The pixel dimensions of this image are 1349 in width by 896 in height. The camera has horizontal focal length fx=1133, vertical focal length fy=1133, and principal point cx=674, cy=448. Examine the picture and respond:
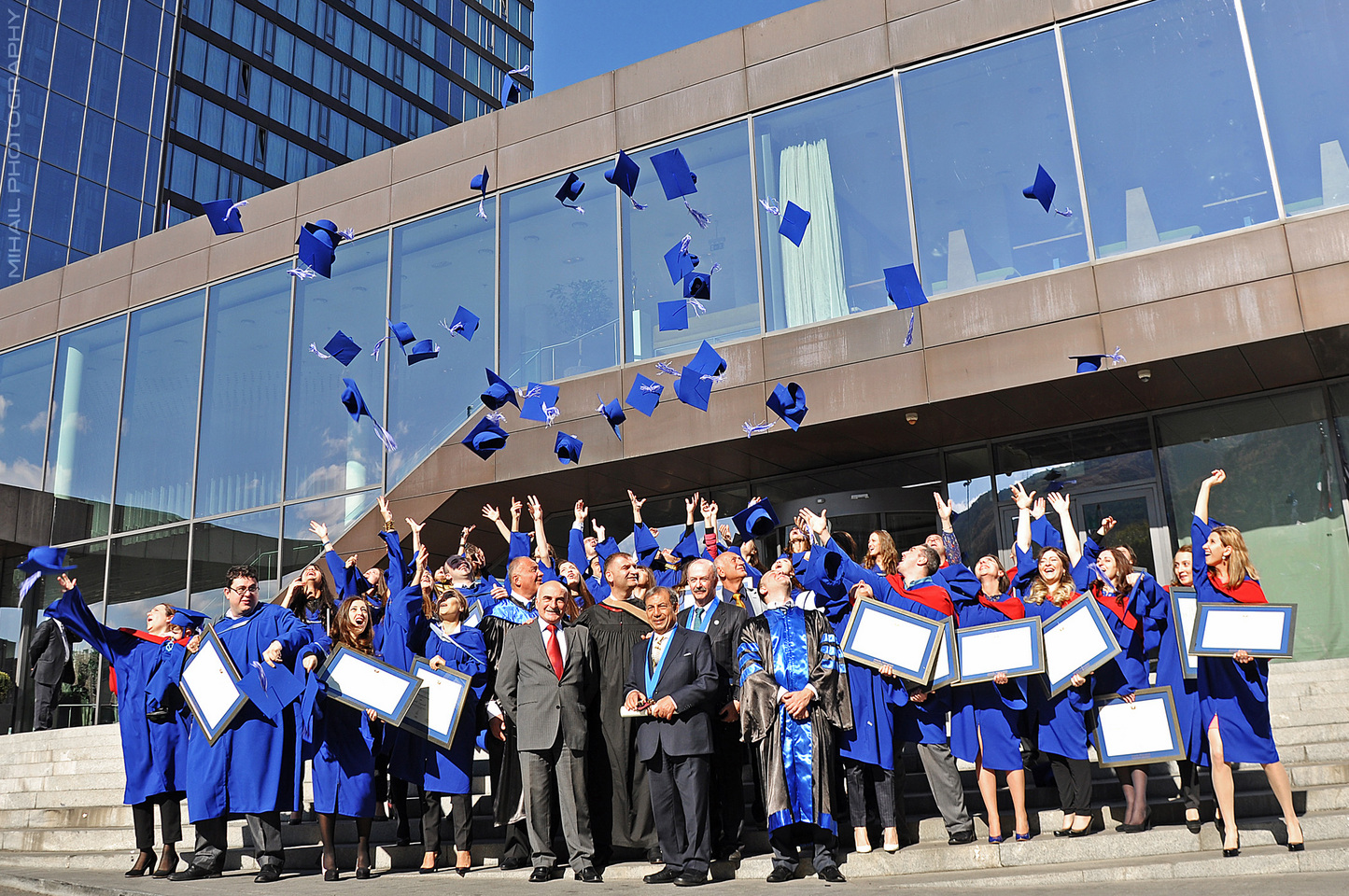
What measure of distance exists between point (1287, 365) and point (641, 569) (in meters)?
8.11

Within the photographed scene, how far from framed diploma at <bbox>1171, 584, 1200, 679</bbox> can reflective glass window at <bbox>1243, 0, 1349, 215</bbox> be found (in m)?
6.58

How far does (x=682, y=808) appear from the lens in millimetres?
6453

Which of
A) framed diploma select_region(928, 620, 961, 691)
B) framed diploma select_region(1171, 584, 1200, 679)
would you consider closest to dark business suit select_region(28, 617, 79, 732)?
framed diploma select_region(928, 620, 961, 691)

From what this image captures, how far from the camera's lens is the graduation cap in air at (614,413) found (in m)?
13.7

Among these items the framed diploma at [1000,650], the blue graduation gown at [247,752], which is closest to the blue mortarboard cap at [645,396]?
the blue graduation gown at [247,752]

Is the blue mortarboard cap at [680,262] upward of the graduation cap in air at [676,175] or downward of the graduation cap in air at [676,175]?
downward

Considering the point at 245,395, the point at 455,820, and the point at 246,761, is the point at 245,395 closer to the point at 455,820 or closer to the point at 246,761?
the point at 246,761

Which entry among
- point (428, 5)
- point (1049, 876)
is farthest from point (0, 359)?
point (428, 5)

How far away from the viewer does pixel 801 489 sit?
47.9ft

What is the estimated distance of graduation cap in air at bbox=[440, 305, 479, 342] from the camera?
15.6 meters

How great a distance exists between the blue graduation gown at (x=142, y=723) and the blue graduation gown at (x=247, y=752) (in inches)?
16.2

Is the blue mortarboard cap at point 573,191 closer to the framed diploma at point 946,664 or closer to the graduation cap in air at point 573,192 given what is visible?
the graduation cap in air at point 573,192

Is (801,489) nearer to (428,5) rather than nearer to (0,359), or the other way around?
(0,359)

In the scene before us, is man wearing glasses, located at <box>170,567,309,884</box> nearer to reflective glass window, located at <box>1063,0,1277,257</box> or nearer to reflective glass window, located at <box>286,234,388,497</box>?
reflective glass window, located at <box>286,234,388,497</box>
